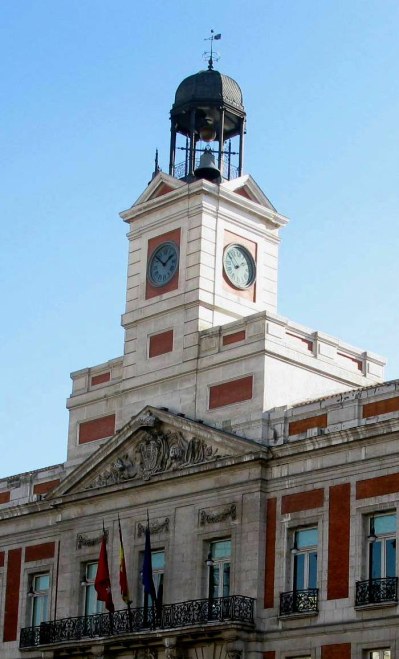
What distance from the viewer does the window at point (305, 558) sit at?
39688mm

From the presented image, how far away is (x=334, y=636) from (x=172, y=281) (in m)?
13.3

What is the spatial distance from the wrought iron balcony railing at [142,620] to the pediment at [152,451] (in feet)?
12.6

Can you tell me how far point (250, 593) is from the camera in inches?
1588

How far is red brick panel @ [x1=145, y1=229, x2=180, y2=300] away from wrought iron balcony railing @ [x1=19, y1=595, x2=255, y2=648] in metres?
10.0

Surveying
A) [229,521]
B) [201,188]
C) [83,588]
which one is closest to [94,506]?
[83,588]

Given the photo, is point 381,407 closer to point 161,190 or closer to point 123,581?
point 123,581

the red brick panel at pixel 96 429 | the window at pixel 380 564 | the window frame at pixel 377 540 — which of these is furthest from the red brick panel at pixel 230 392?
the window at pixel 380 564

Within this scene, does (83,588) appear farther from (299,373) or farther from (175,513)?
(299,373)

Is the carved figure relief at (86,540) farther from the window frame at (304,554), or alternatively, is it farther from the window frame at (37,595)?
the window frame at (304,554)

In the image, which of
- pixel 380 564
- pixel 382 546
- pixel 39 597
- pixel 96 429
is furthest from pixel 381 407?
pixel 39 597

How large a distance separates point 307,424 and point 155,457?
5.62 metres

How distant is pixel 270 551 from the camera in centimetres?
4062

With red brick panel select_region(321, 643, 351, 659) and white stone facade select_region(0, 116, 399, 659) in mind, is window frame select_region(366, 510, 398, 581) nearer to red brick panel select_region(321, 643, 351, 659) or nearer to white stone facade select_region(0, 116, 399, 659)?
white stone facade select_region(0, 116, 399, 659)

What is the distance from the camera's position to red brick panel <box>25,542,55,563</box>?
4803 centimetres
